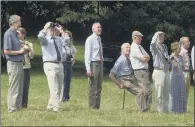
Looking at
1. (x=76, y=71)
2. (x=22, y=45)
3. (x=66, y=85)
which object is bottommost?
(x=76, y=71)

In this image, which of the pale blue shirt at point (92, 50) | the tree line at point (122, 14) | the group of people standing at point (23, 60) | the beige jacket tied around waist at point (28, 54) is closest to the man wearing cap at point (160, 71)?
the pale blue shirt at point (92, 50)

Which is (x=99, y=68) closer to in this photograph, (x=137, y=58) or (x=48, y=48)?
(x=137, y=58)

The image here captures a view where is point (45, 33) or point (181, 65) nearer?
point (45, 33)

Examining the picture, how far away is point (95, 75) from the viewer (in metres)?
10.2

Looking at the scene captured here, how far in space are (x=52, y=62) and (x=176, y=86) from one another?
2.97 m

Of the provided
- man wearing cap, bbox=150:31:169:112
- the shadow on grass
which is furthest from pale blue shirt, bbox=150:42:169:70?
the shadow on grass

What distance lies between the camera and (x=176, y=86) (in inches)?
421

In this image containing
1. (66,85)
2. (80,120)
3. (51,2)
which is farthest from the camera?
(51,2)

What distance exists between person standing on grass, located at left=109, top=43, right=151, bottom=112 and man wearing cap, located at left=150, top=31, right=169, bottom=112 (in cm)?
52

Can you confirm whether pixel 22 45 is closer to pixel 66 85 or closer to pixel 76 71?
pixel 66 85

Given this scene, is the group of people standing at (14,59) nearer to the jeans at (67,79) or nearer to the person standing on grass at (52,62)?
the person standing on grass at (52,62)

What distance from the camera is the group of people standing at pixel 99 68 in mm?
Answer: 9047

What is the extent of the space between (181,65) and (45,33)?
3.41m

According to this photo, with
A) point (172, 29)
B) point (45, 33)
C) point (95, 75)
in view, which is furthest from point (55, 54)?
point (172, 29)
